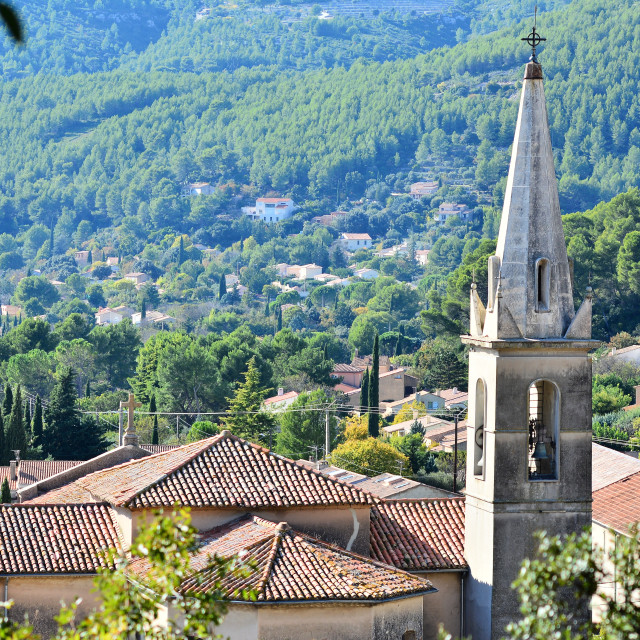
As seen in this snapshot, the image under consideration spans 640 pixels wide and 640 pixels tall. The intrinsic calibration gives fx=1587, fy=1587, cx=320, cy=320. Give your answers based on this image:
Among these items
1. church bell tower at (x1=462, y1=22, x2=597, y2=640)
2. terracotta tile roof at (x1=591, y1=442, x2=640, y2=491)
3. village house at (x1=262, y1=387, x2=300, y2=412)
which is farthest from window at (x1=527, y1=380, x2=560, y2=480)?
village house at (x1=262, y1=387, x2=300, y2=412)

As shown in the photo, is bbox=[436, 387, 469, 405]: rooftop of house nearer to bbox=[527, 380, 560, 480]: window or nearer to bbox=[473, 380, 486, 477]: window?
bbox=[473, 380, 486, 477]: window

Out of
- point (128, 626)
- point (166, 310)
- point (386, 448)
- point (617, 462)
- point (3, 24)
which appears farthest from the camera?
point (166, 310)

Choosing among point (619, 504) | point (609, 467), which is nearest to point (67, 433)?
point (609, 467)

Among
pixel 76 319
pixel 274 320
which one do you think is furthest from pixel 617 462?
pixel 274 320

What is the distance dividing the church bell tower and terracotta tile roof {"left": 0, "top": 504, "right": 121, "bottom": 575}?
524 cm

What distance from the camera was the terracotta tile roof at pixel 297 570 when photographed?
1920cm

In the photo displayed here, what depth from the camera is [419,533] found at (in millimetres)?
22500

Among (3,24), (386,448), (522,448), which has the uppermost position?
(3,24)

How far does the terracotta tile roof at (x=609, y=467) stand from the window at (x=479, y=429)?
9.99 metres

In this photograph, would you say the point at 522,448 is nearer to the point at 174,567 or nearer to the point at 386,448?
the point at 174,567

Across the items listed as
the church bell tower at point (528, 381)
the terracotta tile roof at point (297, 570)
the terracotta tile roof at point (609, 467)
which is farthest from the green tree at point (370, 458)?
the terracotta tile roof at point (297, 570)

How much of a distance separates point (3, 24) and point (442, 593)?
14.3 metres

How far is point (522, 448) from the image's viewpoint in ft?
69.2

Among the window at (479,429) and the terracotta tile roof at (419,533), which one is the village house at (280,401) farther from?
the window at (479,429)
